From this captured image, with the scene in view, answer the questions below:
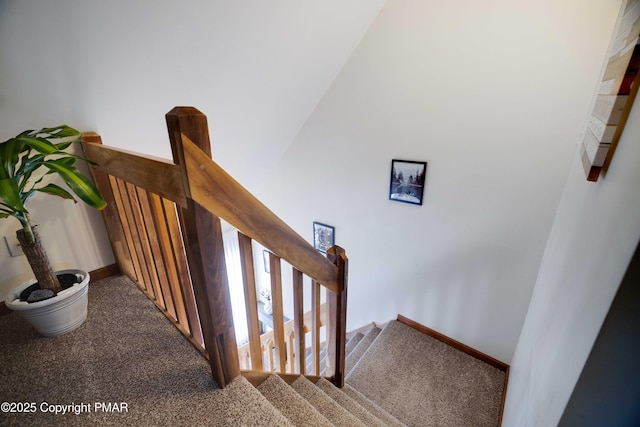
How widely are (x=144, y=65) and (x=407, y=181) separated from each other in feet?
6.89

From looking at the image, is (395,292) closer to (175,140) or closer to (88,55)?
(175,140)

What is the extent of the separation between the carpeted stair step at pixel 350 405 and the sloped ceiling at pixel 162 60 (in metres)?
2.07

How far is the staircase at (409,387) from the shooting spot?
1673mm

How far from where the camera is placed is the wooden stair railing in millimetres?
849

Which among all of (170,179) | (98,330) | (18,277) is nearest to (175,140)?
(170,179)

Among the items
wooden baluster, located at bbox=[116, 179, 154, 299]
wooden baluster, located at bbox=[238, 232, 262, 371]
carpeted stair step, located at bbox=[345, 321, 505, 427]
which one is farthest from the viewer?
carpeted stair step, located at bbox=[345, 321, 505, 427]

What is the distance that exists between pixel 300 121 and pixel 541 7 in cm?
210

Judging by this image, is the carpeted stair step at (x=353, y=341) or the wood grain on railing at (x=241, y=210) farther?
the carpeted stair step at (x=353, y=341)

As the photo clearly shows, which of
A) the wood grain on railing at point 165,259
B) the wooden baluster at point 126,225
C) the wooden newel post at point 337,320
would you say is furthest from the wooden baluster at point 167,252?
the wooden newel post at point 337,320

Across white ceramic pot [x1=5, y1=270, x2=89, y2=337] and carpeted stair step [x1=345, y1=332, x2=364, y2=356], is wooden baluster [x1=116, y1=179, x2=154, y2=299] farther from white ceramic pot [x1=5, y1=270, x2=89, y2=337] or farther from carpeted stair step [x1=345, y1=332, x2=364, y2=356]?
carpeted stair step [x1=345, y1=332, x2=364, y2=356]

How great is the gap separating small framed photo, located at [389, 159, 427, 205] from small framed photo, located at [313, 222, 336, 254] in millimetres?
945

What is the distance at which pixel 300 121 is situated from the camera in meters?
3.05

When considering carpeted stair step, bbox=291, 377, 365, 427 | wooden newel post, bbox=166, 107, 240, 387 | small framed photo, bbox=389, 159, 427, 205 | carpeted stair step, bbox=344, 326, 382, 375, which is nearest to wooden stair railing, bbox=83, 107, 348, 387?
wooden newel post, bbox=166, 107, 240, 387

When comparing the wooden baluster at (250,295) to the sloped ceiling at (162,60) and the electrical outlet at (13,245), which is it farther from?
the electrical outlet at (13,245)
